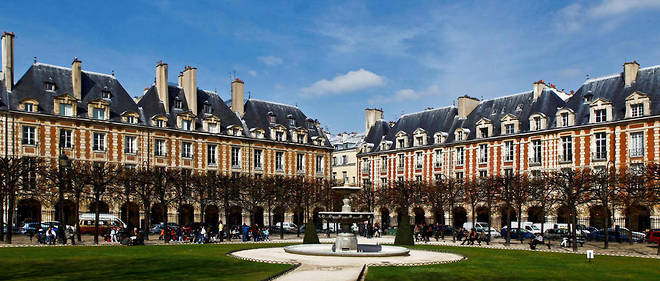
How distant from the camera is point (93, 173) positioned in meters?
36.7

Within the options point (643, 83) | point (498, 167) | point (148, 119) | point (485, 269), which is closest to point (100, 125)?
point (148, 119)

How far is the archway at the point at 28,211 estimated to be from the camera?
4206cm

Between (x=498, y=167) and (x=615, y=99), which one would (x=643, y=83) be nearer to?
(x=615, y=99)

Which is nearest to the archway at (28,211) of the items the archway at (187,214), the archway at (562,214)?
the archway at (187,214)

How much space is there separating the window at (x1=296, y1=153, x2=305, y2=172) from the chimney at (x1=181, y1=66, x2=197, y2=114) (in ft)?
33.8

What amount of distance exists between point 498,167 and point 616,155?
9346mm

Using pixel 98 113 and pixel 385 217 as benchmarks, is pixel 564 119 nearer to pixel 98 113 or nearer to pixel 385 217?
pixel 385 217

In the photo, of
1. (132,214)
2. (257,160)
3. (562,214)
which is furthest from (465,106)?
(132,214)

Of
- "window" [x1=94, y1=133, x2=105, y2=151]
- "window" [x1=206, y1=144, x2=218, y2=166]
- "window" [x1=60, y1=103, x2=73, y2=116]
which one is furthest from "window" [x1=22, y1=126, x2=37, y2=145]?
"window" [x1=206, y1=144, x2=218, y2=166]

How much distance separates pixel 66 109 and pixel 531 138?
32595 millimetres

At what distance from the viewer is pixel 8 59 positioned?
42.4 meters

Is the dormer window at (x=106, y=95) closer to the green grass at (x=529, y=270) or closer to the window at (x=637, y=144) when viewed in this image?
the green grass at (x=529, y=270)

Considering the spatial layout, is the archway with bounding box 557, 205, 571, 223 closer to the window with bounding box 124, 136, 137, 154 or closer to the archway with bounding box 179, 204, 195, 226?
the archway with bounding box 179, 204, 195, 226

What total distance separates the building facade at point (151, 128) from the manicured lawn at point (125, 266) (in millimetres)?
14948
